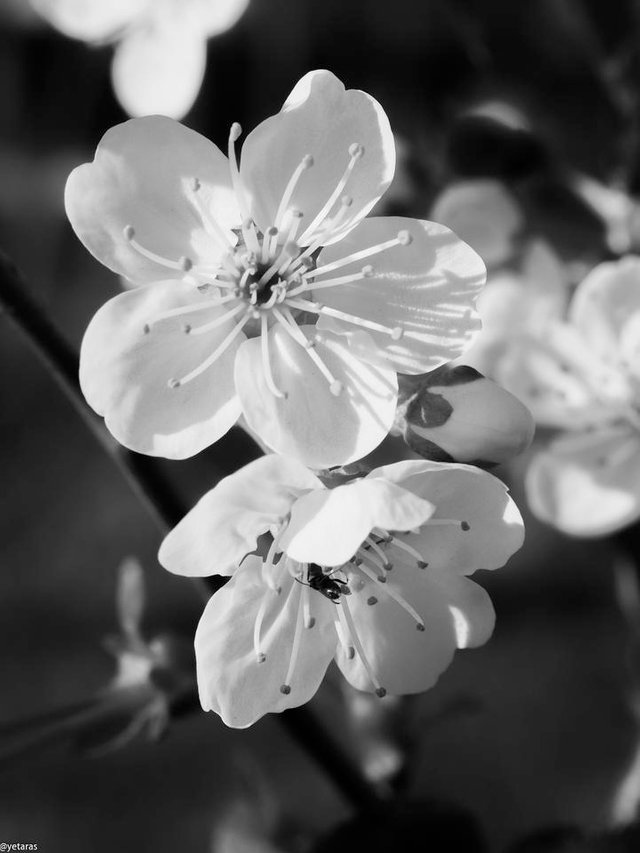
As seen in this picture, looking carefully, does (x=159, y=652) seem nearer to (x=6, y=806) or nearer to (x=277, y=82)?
(x=6, y=806)

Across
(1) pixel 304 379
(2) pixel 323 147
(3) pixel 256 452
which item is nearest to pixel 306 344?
(1) pixel 304 379

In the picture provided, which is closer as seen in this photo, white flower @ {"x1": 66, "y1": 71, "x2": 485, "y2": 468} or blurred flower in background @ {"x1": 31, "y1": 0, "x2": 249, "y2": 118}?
white flower @ {"x1": 66, "y1": 71, "x2": 485, "y2": 468}

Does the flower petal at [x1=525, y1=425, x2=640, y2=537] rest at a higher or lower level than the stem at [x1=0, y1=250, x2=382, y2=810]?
lower

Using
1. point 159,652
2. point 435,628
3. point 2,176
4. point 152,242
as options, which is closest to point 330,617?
point 435,628

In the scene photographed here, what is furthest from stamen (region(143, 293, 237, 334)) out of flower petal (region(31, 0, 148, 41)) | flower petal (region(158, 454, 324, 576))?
flower petal (region(31, 0, 148, 41))

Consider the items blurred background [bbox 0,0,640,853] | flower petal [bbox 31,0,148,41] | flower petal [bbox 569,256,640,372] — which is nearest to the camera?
flower petal [bbox 569,256,640,372]

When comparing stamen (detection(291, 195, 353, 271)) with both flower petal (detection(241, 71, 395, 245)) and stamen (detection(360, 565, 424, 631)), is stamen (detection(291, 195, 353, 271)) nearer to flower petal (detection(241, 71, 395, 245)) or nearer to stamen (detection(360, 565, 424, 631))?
flower petal (detection(241, 71, 395, 245))
